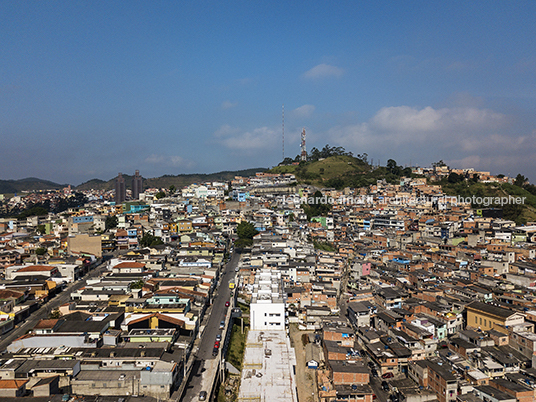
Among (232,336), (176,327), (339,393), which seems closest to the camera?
(339,393)

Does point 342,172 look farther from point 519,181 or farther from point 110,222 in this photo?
point 110,222

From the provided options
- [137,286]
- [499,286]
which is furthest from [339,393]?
[499,286]

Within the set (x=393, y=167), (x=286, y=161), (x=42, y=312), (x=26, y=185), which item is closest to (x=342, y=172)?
(x=393, y=167)

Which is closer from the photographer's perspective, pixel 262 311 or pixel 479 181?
pixel 262 311

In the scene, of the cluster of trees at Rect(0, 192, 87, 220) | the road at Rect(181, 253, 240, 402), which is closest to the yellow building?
the road at Rect(181, 253, 240, 402)

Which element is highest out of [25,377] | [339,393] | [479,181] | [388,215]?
[479,181]

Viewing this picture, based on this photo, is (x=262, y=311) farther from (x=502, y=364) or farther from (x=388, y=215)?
(x=388, y=215)

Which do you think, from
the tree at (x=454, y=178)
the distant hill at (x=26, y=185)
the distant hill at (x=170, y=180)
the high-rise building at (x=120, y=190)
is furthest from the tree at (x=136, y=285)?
the distant hill at (x=26, y=185)
